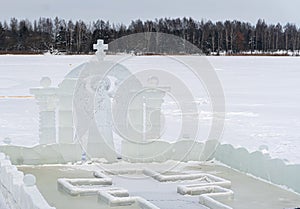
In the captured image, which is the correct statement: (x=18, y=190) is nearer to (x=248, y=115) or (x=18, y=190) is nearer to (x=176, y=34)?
(x=248, y=115)

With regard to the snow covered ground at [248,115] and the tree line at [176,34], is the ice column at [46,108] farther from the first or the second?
the tree line at [176,34]

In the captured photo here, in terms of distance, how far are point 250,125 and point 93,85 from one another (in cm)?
569

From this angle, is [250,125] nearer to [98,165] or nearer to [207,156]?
[207,156]

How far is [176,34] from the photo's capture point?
5259 cm

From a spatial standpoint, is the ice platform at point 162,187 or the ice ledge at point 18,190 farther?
the ice platform at point 162,187

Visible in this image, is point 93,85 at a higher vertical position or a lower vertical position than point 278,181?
higher

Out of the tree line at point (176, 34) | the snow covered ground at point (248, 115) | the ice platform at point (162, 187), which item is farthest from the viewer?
the tree line at point (176, 34)

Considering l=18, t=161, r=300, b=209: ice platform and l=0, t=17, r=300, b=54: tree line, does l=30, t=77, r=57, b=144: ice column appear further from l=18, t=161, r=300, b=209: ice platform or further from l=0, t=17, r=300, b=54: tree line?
l=0, t=17, r=300, b=54: tree line

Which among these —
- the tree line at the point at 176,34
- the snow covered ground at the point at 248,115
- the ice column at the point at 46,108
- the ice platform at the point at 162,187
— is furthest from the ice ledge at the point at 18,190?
the tree line at the point at 176,34

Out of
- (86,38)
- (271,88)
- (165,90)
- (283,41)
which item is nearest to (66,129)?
(165,90)

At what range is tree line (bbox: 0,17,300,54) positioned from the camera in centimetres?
5322

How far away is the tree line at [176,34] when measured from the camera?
175 ft

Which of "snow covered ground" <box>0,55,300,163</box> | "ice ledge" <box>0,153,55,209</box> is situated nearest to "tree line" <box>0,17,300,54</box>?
"snow covered ground" <box>0,55,300,163</box>

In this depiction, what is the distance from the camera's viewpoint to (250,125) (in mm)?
12641
